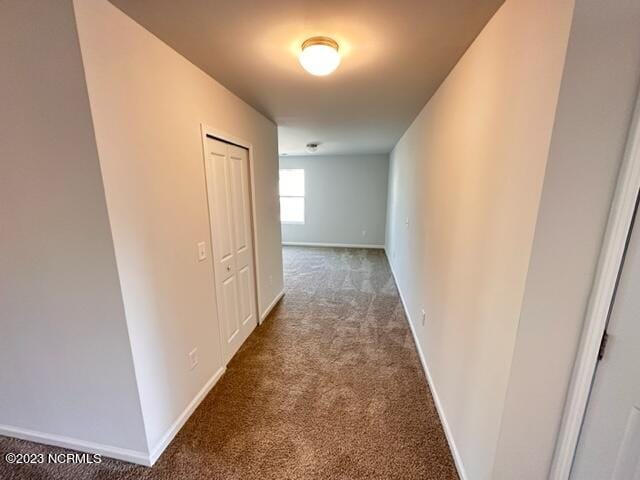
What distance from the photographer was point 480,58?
4.54 ft

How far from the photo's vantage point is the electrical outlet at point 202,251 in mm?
1928

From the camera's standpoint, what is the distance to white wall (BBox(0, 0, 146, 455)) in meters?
1.13

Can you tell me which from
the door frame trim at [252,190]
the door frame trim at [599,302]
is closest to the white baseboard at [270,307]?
the door frame trim at [252,190]

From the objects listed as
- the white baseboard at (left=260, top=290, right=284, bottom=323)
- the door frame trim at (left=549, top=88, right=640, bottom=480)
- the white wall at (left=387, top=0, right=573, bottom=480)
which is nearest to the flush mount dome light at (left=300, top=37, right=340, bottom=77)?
the white wall at (left=387, top=0, right=573, bottom=480)

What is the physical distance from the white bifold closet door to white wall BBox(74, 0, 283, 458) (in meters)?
0.14

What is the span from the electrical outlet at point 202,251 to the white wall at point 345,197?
499 cm

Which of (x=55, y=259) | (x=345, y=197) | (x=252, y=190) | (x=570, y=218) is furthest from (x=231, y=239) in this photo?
(x=345, y=197)

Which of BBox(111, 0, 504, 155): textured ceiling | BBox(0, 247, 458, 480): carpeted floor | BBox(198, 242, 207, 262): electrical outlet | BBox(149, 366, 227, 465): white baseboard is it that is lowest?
BBox(0, 247, 458, 480): carpeted floor

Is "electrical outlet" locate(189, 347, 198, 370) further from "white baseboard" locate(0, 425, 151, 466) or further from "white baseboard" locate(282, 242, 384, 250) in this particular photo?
"white baseboard" locate(282, 242, 384, 250)

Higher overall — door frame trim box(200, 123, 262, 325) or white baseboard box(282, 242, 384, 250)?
door frame trim box(200, 123, 262, 325)

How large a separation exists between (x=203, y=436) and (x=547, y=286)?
196 cm

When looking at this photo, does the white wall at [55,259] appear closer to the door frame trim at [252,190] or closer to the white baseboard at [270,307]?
the door frame trim at [252,190]

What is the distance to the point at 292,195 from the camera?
7.07 metres

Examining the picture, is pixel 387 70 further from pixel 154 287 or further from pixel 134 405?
pixel 134 405
